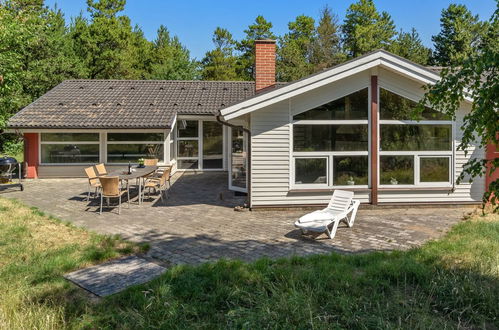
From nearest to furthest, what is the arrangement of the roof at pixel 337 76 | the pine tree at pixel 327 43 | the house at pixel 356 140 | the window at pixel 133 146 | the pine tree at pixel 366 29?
1. the roof at pixel 337 76
2. the house at pixel 356 140
3. the window at pixel 133 146
4. the pine tree at pixel 327 43
5. the pine tree at pixel 366 29

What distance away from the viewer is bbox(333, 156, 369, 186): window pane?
34.3ft

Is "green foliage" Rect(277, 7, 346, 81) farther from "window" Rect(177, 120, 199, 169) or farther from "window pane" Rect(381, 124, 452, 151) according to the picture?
"window pane" Rect(381, 124, 452, 151)

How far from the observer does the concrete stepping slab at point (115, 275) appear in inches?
201

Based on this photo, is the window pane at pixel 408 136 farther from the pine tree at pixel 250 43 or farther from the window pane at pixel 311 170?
the pine tree at pixel 250 43

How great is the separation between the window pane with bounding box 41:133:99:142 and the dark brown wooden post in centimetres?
1279

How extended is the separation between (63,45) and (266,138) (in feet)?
87.2

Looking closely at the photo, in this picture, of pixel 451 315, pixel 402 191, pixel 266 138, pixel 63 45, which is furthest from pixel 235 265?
pixel 63 45

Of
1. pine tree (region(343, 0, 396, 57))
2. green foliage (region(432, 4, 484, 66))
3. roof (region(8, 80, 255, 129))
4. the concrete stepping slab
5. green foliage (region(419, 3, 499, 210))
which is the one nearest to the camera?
green foliage (region(419, 3, 499, 210))

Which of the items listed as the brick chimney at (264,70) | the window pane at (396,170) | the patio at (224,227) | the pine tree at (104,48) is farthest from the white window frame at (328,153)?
the pine tree at (104,48)

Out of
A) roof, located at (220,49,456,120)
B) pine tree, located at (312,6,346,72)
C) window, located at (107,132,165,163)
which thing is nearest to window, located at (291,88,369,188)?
roof, located at (220,49,456,120)

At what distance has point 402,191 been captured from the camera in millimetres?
10422

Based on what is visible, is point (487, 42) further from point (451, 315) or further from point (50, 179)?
point (50, 179)

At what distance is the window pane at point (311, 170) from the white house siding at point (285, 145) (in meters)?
0.31

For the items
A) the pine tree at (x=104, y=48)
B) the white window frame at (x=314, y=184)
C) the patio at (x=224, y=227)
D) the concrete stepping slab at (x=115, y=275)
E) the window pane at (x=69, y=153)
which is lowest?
the concrete stepping slab at (x=115, y=275)
